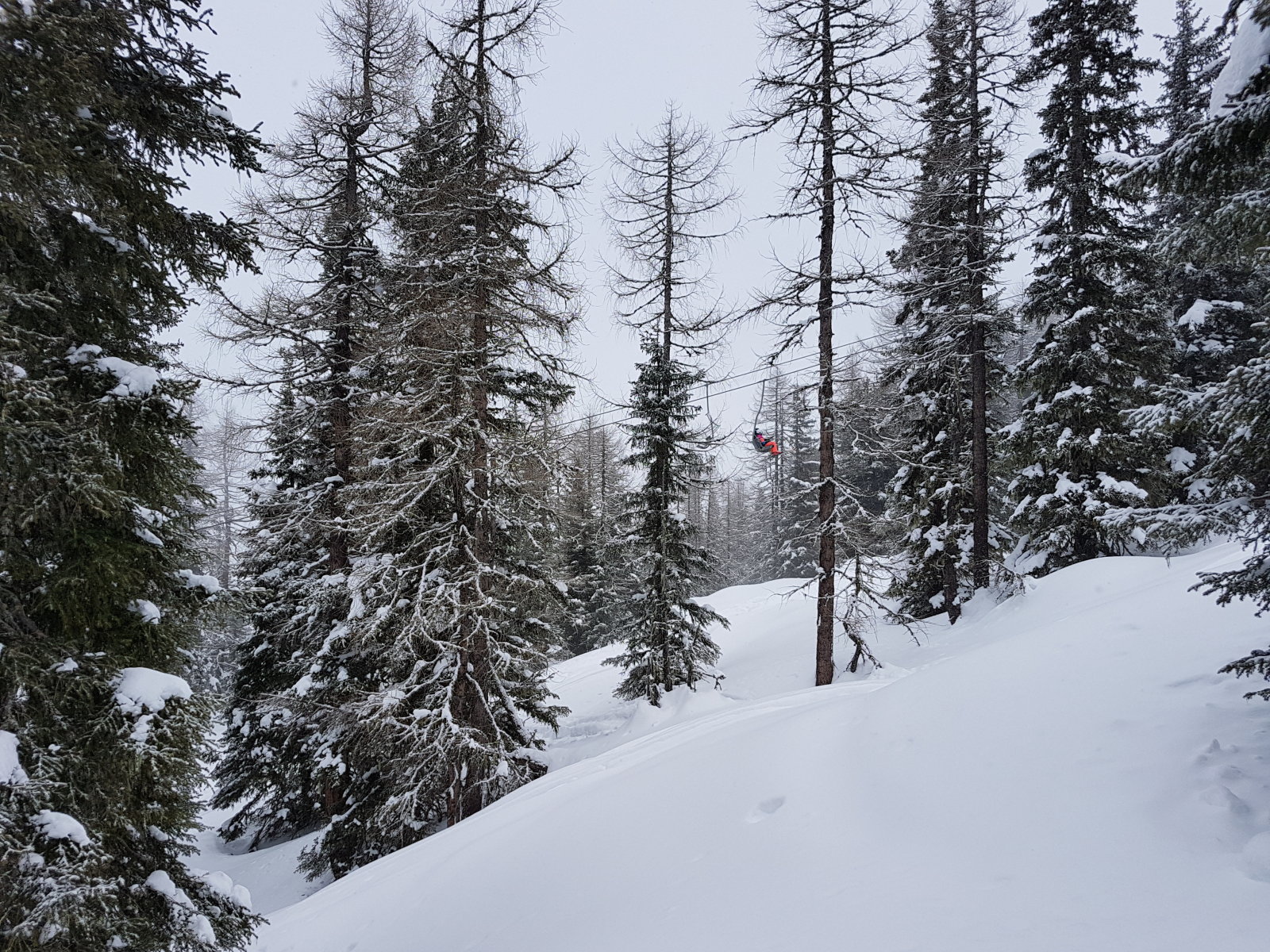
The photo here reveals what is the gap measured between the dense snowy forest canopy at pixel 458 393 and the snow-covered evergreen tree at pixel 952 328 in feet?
0.46

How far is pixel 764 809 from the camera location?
14.9 ft

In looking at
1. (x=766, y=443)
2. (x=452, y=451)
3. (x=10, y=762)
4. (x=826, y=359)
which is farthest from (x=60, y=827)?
(x=766, y=443)

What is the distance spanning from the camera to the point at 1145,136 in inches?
487

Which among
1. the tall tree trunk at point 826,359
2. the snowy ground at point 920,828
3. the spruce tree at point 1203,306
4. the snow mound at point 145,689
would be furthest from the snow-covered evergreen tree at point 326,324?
the spruce tree at point 1203,306

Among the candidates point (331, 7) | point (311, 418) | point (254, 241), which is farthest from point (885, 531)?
point (331, 7)

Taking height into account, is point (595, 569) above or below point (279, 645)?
above

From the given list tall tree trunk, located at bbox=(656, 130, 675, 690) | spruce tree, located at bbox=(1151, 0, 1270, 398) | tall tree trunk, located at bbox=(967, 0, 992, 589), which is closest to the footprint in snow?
tall tree trunk, located at bbox=(656, 130, 675, 690)

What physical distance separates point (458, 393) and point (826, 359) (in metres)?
6.10

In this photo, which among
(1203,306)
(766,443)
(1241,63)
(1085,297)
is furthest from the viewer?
(766,443)

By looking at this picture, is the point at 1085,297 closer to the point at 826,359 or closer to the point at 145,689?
the point at 826,359

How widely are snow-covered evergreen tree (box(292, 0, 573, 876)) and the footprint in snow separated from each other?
5282 mm

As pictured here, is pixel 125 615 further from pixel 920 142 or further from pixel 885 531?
pixel 920 142

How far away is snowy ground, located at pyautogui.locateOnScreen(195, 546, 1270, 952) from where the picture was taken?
2.82 meters

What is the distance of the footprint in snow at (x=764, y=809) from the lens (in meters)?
4.44
